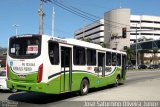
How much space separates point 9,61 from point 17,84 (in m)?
1.25

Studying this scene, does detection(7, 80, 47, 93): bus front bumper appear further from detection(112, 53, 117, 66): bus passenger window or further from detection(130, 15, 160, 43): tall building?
detection(130, 15, 160, 43): tall building

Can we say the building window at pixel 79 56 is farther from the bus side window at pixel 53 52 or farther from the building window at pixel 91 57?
the bus side window at pixel 53 52

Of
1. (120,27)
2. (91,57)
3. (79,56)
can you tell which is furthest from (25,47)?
(120,27)

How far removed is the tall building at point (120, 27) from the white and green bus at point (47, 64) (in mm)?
110182

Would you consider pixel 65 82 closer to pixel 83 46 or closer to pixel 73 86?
pixel 73 86

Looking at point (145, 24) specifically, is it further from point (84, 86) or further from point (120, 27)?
point (84, 86)

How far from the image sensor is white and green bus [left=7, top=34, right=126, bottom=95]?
1360 centimetres

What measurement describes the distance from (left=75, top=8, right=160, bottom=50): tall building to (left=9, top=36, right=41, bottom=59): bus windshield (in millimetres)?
112188

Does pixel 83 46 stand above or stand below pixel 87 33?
below

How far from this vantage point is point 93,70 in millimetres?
18172

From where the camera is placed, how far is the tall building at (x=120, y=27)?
139625 mm

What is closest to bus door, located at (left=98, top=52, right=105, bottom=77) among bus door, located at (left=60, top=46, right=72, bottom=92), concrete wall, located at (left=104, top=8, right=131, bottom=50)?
bus door, located at (left=60, top=46, right=72, bottom=92)

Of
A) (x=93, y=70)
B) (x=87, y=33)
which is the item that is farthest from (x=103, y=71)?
(x=87, y=33)

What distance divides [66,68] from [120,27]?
5098 inches
